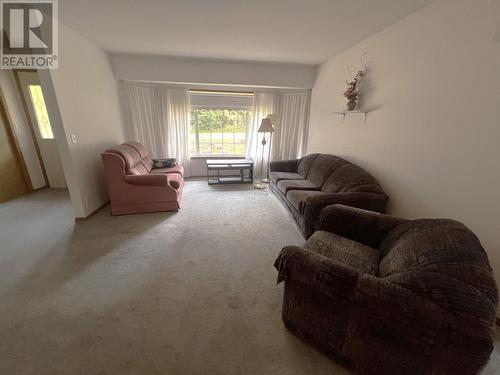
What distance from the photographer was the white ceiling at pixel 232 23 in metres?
2.05

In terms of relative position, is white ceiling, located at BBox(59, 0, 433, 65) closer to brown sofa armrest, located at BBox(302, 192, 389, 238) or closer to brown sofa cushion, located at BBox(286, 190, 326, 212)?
brown sofa armrest, located at BBox(302, 192, 389, 238)

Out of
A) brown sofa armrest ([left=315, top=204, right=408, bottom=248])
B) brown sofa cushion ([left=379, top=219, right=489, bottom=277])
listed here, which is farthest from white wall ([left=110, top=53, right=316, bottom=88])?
brown sofa cushion ([left=379, top=219, right=489, bottom=277])

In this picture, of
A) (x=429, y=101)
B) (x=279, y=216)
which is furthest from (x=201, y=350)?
(x=429, y=101)

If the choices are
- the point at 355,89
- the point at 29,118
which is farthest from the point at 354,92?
the point at 29,118

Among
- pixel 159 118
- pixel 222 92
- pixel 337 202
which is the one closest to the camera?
pixel 337 202

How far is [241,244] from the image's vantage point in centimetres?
243

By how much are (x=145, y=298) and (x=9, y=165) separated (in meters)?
3.90

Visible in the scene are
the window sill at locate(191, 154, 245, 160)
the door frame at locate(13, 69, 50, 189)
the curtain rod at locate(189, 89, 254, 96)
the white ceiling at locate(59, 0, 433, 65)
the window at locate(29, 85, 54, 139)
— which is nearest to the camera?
the white ceiling at locate(59, 0, 433, 65)

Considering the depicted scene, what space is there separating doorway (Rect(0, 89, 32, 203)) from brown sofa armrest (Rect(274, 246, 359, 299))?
15.7 ft

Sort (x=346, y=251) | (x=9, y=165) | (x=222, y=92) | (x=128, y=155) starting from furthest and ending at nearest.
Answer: (x=222, y=92), (x=9, y=165), (x=128, y=155), (x=346, y=251)

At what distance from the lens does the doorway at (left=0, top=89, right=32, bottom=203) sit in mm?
3387

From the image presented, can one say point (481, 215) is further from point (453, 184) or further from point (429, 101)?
point (429, 101)

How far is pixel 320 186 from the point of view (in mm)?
3213

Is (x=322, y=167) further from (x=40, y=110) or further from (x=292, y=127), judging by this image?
(x=40, y=110)
